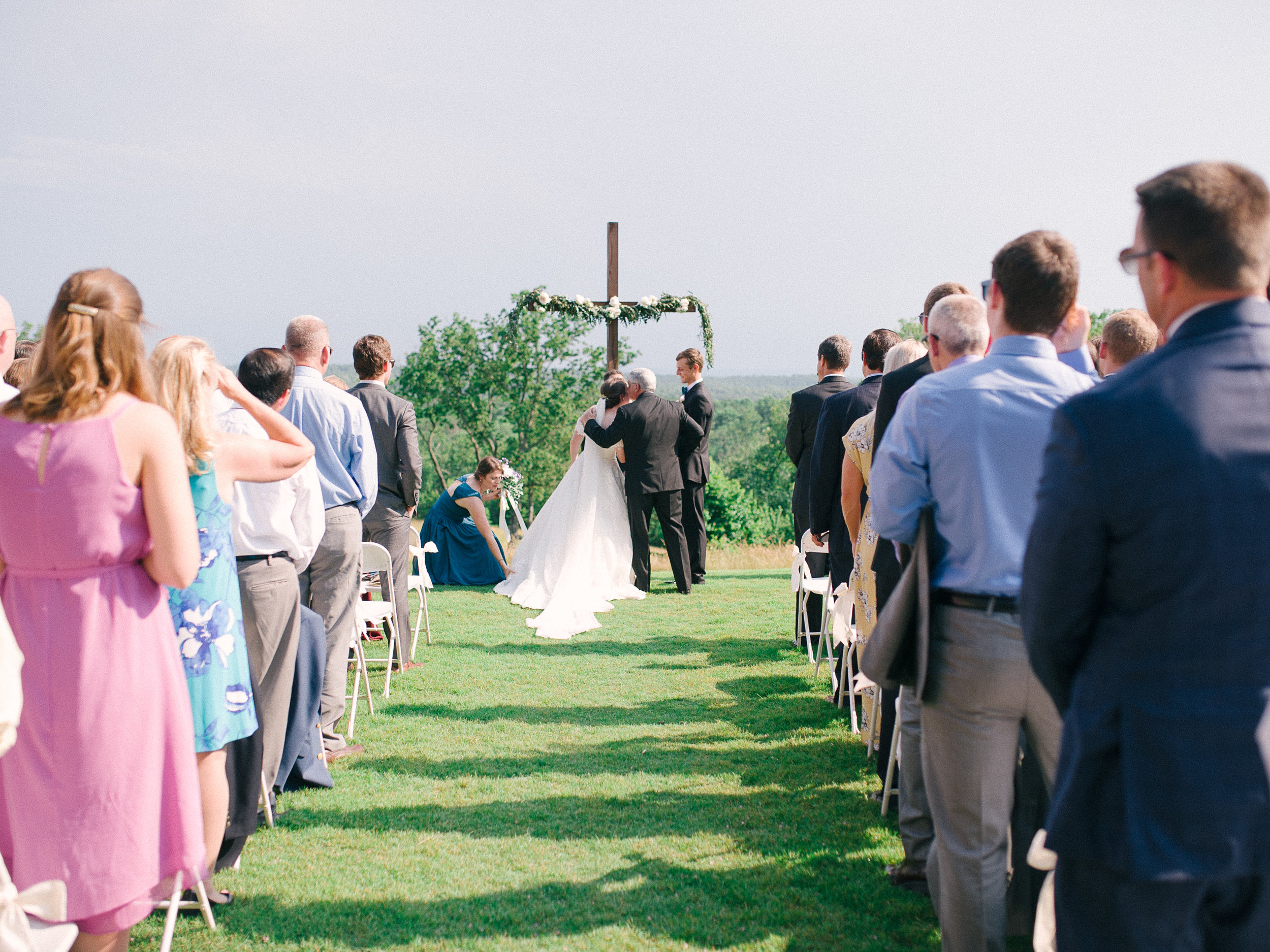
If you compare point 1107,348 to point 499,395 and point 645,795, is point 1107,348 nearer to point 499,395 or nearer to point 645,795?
point 645,795

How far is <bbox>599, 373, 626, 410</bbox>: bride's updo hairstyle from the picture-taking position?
9.59 m

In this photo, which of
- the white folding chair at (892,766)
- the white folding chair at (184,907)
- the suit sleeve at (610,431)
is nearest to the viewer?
the white folding chair at (184,907)

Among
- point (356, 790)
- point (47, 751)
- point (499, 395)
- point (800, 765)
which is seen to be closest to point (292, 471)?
point (47, 751)

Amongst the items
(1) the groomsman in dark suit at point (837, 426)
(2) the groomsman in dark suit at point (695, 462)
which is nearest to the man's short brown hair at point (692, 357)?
(2) the groomsman in dark suit at point (695, 462)

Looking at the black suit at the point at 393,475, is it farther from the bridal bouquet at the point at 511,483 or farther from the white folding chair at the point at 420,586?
the bridal bouquet at the point at 511,483

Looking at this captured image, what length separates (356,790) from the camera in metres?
4.28

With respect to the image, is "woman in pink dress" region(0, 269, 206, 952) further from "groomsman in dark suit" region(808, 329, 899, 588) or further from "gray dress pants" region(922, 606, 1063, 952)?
"groomsman in dark suit" region(808, 329, 899, 588)

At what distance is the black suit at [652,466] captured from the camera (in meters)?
9.48

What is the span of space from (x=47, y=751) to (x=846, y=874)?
2.72 meters

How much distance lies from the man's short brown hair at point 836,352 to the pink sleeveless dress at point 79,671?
4.80 m

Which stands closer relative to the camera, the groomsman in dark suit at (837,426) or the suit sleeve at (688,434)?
the groomsman in dark suit at (837,426)

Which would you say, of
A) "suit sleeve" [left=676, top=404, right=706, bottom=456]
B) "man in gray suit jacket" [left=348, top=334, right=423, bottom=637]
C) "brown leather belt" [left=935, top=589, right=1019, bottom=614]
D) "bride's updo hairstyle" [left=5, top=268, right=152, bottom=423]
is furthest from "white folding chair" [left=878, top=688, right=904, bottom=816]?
"suit sleeve" [left=676, top=404, right=706, bottom=456]

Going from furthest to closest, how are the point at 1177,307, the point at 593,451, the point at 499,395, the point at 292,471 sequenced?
the point at 499,395, the point at 593,451, the point at 292,471, the point at 1177,307

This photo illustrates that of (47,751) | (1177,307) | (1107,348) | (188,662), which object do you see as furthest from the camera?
(1107,348)
